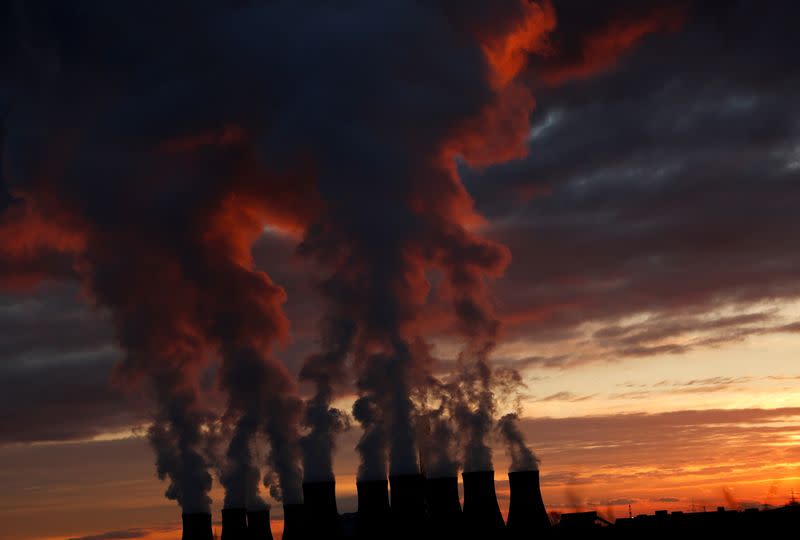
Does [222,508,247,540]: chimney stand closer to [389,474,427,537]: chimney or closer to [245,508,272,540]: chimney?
[245,508,272,540]: chimney

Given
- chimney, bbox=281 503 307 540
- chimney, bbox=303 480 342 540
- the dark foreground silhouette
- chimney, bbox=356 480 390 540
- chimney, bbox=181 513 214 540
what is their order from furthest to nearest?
chimney, bbox=181 513 214 540, chimney, bbox=281 503 307 540, chimney, bbox=303 480 342 540, chimney, bbox=356 480 390 540, the dark foreground silhouette

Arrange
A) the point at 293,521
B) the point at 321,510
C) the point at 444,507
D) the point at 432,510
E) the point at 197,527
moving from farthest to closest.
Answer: the point at 197,527 < the point at 293,521 < the point at 432,510 < the point at 444,507 < the point at 321,510

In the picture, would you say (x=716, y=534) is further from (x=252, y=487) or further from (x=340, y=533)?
(x=252, y=487)

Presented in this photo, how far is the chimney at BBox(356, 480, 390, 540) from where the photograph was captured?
67.8 meters

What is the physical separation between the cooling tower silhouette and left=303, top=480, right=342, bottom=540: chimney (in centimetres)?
1350

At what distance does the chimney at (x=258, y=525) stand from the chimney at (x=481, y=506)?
21.0 metres

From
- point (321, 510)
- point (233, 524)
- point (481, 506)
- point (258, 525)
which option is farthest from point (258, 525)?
point (481, 506)

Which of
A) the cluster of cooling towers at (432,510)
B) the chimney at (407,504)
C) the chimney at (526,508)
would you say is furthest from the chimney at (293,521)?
the chimney at (526,508)

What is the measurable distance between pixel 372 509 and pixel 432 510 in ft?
15.1

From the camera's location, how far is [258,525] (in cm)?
8394

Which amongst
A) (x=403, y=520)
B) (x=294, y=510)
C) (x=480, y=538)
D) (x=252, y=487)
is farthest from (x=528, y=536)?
(x=252, y=487)

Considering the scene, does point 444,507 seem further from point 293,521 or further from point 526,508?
point 293,521

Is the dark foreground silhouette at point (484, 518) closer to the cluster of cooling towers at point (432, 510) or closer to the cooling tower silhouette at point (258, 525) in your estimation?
the cluster of cooling towers at point (432, 510)

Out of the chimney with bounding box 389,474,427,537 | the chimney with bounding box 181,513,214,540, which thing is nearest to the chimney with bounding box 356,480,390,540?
the chimney with bounding box 389,474,427,537
